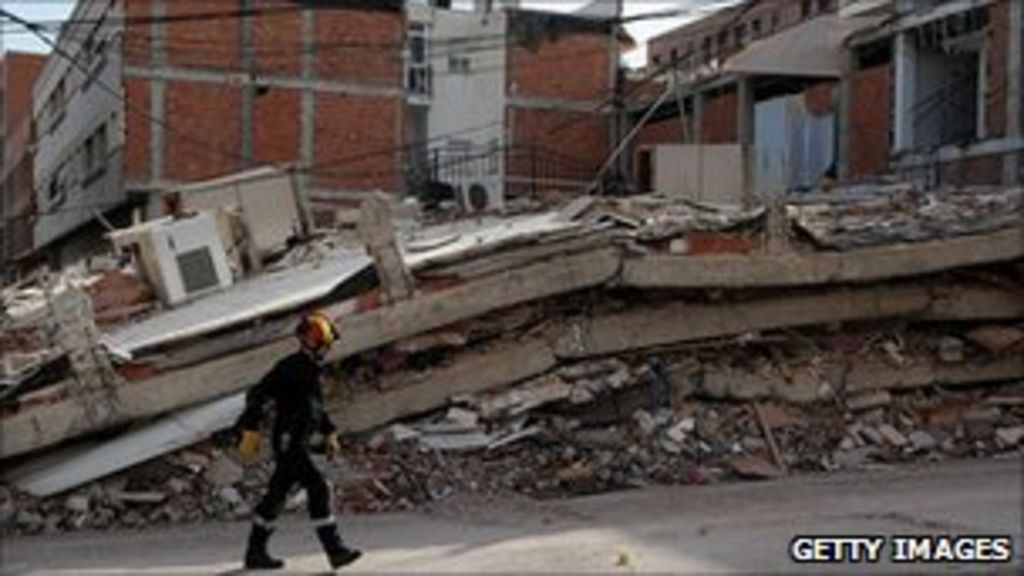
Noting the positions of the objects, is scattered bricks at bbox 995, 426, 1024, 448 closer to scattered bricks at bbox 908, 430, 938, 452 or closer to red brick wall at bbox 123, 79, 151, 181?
scattered bricks at bbox 908, 430, 938, 452

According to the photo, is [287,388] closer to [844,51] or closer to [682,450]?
[682,450]

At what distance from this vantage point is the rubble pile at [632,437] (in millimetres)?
12562

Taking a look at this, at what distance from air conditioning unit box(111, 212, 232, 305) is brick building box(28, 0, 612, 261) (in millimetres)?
22183

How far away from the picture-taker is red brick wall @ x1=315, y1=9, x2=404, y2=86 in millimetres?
45125

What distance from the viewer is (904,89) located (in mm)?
31656

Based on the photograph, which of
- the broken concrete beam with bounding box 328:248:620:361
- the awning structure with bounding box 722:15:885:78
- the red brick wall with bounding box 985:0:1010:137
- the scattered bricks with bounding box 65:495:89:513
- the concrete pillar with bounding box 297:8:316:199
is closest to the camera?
the scattered bricks with bounding box 65:495:89:513

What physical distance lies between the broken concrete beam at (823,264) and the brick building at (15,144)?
194 feet

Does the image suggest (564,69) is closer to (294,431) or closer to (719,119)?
(719,119)

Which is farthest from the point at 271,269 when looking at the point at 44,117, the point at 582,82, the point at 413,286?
the point at 44,117

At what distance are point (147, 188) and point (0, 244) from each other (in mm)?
39516

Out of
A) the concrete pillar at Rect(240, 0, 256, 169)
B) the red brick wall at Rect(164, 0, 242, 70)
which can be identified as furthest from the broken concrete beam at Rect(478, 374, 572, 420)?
the concrete pillar at Rect(240, 0, 256, 169)

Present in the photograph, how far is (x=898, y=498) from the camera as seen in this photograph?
11.7 m

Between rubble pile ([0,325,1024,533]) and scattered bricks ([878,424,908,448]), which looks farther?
scattered bricks ([878,424,908,448])

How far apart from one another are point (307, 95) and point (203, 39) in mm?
3577
